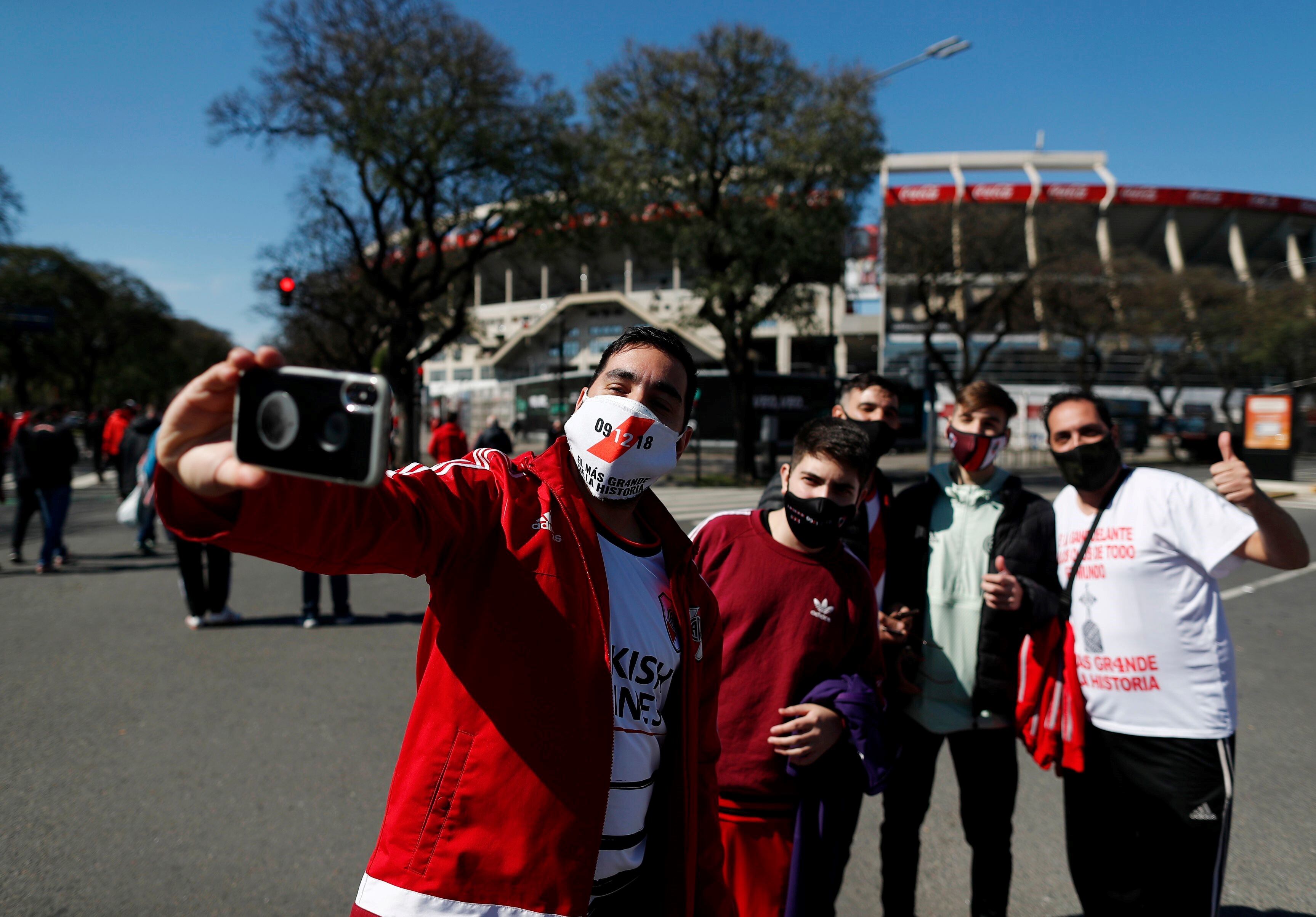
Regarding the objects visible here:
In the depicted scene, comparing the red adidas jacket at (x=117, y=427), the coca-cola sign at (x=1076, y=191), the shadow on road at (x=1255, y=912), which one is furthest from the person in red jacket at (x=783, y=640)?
the coca-cola sign at (x=1076, y=191)

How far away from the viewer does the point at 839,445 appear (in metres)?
2.49

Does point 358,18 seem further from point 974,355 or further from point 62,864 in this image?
point 974,355

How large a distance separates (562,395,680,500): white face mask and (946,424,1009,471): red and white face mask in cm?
172

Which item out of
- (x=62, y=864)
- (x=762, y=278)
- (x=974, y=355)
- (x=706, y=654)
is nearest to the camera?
(x=706, y=654)

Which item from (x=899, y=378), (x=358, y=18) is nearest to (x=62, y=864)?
(x=358, y=18)

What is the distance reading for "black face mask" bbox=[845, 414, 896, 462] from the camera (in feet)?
10.6

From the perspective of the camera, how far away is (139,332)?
46.6 m

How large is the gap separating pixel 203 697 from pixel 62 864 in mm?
2095

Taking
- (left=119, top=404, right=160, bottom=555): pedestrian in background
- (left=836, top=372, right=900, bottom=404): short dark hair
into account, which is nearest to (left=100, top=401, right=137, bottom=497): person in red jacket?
(left=119, top=404, right=160, bottom=555): pedestrian in background

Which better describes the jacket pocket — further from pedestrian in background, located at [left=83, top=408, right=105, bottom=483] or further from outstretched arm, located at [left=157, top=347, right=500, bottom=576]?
pedestrian in background, located at [left=83, top=408, right=105, bottom=483]

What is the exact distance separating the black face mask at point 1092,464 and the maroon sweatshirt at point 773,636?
94 cm

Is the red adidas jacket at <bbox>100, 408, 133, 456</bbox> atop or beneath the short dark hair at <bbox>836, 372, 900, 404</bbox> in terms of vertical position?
beneath

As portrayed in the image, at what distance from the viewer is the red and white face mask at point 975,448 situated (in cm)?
299

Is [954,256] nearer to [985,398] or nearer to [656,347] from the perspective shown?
[985,398]
